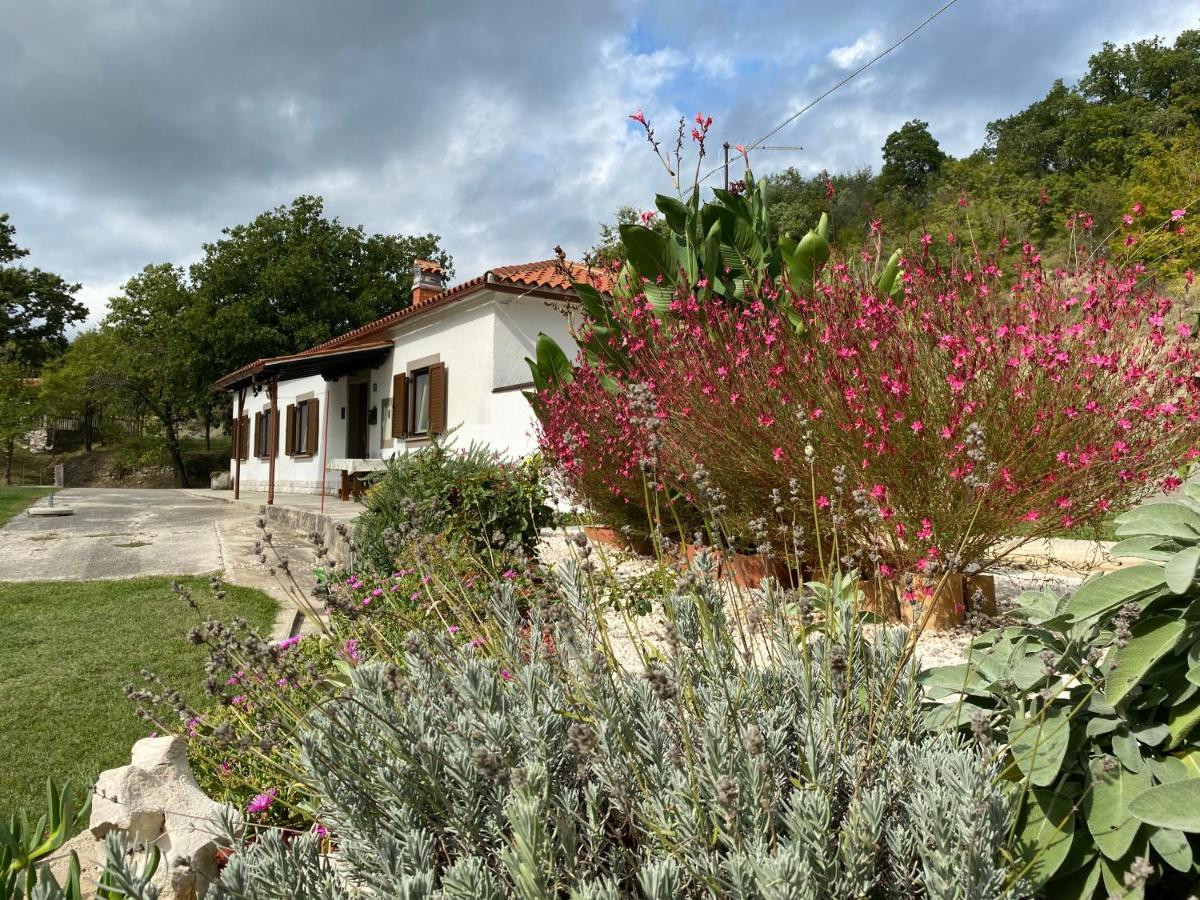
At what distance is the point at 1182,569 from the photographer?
4.30 feet

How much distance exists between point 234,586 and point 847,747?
6.79 meters

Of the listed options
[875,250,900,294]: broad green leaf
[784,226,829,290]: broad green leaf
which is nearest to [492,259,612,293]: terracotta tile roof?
[875,250,900,294]: broad green leaf

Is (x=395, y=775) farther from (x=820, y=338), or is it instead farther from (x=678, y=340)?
(x=678, y=340)

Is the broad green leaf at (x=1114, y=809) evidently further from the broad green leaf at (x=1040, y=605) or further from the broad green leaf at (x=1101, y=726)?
the broad green leaf at (x=1040, y=605)

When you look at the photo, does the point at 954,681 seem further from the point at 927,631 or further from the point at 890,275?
the point at 890,275

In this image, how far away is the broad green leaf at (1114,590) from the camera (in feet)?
4.73

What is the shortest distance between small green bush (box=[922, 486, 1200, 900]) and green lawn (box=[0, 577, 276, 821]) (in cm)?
313

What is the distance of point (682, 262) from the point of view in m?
5.63

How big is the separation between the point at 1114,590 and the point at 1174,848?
453 millimetres

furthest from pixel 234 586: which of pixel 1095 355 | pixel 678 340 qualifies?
pixel 1095 355

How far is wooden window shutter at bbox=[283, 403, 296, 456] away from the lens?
20984mm

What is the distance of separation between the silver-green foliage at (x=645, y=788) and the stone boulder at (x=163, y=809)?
85 centimetres

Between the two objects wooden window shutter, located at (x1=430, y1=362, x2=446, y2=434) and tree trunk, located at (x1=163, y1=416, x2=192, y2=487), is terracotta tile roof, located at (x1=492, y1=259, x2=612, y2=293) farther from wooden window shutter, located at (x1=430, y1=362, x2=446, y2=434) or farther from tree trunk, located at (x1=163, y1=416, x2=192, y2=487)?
tree trunk, located at (x1=163, y1=416, x2=192, y2=487)

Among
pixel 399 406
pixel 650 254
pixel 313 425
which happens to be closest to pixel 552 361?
pixel 650 254
